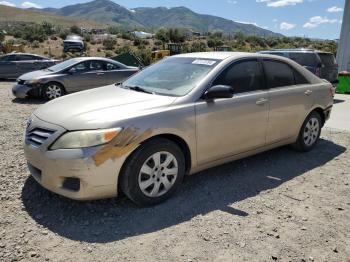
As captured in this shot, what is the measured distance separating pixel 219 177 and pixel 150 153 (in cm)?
139

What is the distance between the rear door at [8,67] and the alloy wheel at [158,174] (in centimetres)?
1401

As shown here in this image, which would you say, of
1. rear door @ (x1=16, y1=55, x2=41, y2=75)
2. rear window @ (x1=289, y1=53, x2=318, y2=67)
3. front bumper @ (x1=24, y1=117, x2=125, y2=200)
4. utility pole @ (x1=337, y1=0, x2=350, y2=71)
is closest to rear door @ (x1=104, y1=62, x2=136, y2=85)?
rear window @ (x1=289, y1=53, x2=318, y2=67)

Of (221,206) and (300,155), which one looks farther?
(300,155)

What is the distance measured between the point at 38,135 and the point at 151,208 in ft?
4.55

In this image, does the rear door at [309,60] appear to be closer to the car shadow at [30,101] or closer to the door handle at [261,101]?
the door handle at [261,101]

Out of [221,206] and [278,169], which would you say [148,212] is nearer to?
[221,206]

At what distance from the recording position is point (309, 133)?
234 inches

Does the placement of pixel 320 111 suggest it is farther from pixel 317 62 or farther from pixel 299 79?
pixel 317 62

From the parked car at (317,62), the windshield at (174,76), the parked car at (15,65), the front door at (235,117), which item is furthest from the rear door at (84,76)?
the front door at (235,117)

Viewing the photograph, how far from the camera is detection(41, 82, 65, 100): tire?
1067 centimetres

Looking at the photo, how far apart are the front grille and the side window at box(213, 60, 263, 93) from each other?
195 cm

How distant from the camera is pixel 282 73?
541 centimetres

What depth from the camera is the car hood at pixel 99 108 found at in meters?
3.66

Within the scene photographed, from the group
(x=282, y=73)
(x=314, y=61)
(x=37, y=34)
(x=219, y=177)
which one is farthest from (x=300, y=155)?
(x=37, y=34)
